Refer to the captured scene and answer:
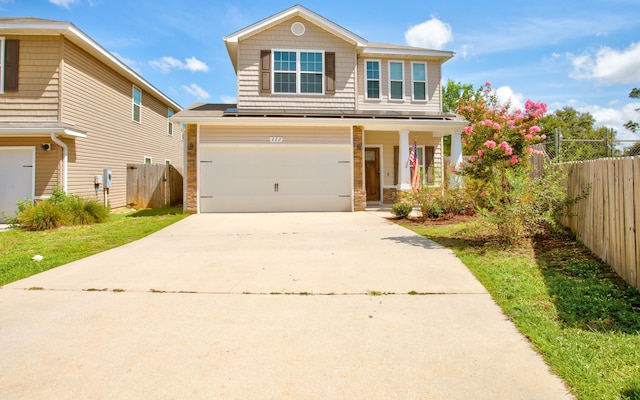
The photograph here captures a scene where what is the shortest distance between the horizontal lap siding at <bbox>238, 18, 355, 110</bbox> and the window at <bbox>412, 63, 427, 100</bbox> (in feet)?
9.00

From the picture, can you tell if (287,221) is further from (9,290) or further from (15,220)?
(15,220)

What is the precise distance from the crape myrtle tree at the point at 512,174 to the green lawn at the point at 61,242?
7087 millimetres

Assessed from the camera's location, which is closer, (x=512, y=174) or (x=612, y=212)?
A: (x=612, y=212)

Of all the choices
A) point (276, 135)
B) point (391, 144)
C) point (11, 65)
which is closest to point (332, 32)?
point (276, 135)

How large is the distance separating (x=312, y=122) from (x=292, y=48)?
345cm

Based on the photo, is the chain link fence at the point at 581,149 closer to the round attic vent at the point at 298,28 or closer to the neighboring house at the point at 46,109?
the round attic vent at the point at 298,28

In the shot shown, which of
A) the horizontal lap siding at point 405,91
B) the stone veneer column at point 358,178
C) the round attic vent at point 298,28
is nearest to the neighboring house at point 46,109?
the round attic vent at point 298,28

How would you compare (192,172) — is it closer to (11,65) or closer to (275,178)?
(275,178)

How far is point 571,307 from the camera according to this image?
3443 millimetres

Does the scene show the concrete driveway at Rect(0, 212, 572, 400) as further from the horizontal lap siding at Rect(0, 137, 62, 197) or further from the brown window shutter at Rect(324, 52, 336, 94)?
the brown window shutter at Rect(324, 52, 336, 94)

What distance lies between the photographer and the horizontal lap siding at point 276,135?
1191 cm

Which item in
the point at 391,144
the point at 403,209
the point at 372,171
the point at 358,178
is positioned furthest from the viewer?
the point at 372,171

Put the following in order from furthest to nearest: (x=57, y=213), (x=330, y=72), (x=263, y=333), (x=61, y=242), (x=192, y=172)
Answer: (x=330, y=72) → (x=192, y=172) → (x=57, y=213) → (x=61, y=242) → (x=263, y=333)

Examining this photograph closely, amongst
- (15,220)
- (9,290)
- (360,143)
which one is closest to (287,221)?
(360,143)
